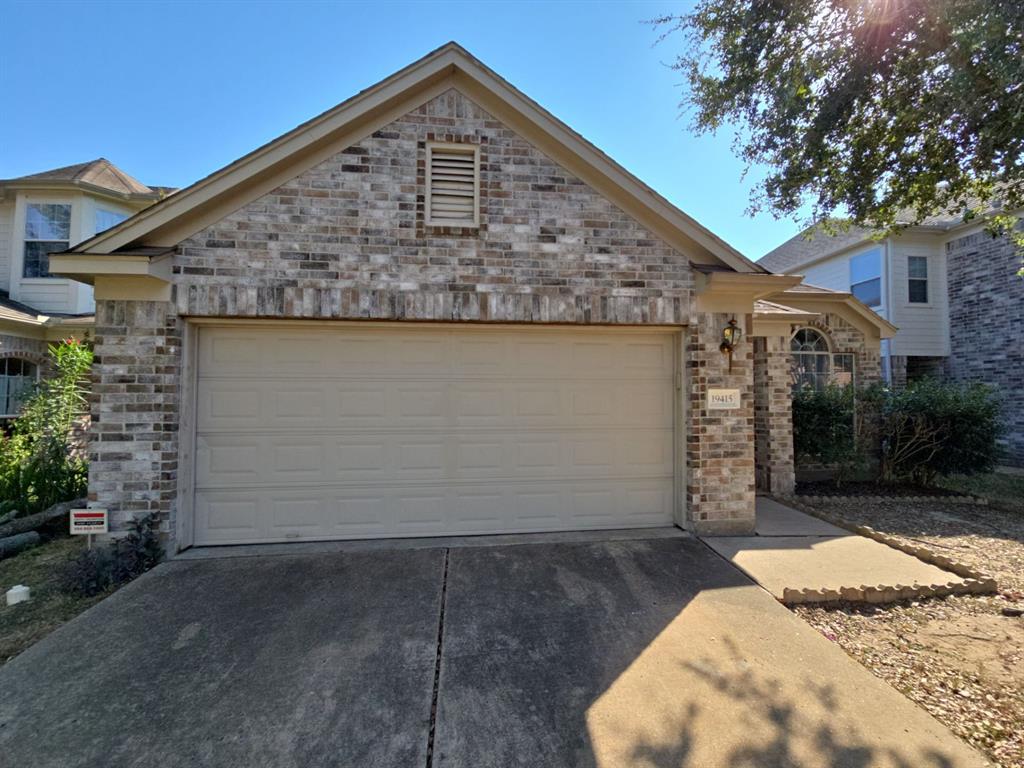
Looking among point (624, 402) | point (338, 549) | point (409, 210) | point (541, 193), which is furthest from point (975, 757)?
point (409, 210)

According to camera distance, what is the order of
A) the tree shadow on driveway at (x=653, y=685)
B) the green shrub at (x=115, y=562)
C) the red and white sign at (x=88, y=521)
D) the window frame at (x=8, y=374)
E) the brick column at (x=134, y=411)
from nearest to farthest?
the tree shadow on driveway at (x=653, y=685), the green shrub at (x=115, y=562), the red and white sign at (x=88, y=521), the brick column at (x=134, y=411), the window frame at (x=8, y=374)

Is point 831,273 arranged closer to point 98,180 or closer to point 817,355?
point 817,355

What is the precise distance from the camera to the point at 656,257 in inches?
212

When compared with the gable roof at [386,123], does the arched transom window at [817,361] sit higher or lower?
lower

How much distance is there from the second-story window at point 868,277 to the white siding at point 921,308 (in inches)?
13.4

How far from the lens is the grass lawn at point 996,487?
7.58 m

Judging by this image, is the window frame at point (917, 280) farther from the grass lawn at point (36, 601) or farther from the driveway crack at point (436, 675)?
the grass lawn at point (36, 601)

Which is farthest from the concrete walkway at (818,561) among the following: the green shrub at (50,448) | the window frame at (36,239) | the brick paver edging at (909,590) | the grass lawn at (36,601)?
the window frame at (36,239)

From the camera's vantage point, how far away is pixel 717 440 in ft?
17.7

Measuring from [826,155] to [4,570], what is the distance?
9.63m

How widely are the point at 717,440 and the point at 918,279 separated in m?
11.4

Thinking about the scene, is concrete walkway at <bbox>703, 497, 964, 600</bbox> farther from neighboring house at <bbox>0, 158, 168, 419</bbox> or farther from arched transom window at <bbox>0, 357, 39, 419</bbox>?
neighboring house at <bbox>0, 158, 168, 419</bbox>

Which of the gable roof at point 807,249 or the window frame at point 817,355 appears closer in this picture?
the window frame at point 817,355

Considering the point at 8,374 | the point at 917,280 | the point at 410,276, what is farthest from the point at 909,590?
the point at 8,374
